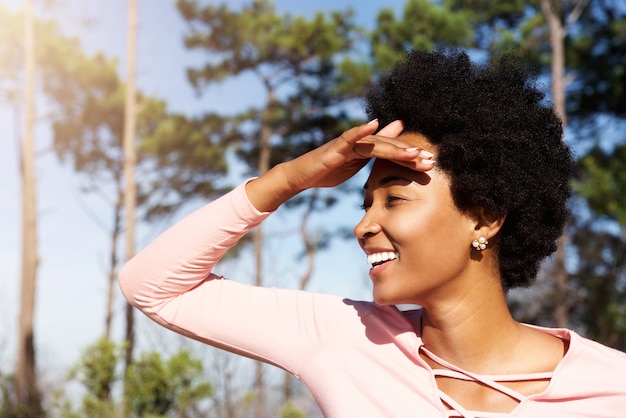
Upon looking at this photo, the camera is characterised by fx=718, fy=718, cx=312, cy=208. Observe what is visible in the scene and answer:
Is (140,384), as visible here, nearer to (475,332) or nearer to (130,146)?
(130,146)

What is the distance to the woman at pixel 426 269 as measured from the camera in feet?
5.43

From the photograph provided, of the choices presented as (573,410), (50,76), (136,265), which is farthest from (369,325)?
(50,76)

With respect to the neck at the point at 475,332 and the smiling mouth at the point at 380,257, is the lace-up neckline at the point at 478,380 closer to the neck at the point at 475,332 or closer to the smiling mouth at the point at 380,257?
the neck at the point at 475,332

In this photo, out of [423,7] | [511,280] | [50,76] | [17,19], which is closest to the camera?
[511,280]

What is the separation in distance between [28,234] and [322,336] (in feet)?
42.3

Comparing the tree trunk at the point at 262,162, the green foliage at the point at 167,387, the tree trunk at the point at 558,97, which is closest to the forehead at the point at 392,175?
the green foliage at the point at 167,387

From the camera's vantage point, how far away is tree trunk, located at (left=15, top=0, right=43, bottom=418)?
13.0m

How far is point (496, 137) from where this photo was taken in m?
1.72

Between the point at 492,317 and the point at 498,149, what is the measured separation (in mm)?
410

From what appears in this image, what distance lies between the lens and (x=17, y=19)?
16.6 meters

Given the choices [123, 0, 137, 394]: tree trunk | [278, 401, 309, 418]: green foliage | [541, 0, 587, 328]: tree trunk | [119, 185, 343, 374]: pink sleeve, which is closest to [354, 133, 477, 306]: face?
[119, 185, 343, 374]: pink sleeve

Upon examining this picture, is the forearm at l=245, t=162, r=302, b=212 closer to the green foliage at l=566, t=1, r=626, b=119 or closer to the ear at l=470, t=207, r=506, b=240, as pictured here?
the ear at l=470, t=207, r=506, b=240

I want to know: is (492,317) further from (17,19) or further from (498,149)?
(17,19)

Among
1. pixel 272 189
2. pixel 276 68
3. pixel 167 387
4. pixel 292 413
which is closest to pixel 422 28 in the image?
pixel 276 68
